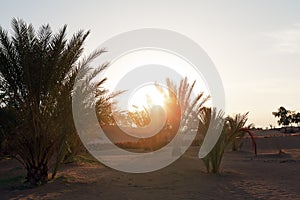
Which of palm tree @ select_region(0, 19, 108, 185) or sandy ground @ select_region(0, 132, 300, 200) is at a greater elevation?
palm tree @ select_region(0, 19, 108, 185)

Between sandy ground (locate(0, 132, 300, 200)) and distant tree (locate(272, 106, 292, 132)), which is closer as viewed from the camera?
sandy ground (locate(0, 132, 300, 200))

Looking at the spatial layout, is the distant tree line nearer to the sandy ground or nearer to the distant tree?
the distant tree

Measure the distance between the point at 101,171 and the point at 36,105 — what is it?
3.94 m

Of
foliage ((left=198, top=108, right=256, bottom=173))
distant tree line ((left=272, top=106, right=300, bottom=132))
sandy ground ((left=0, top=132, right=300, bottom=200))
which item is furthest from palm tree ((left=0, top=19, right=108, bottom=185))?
distant tree line ((left=272, top=106, right=300, bottom=132))

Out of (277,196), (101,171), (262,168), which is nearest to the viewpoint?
(277,196)

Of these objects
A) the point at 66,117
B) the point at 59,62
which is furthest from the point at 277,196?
the point at 59,62

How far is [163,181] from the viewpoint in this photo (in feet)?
43.4

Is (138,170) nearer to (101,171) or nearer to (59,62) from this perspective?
(101,171)

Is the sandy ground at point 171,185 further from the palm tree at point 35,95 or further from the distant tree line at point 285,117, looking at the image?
the distant tree line at point 285,117

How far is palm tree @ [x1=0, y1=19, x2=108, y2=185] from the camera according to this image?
12.9m

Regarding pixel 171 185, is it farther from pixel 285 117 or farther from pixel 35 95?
pixel 285 117

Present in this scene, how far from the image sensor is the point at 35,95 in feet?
42.4

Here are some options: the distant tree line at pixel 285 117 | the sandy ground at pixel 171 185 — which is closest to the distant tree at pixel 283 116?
the distant tree line at pixel 285 117

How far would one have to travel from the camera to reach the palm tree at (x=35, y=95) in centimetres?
1294
